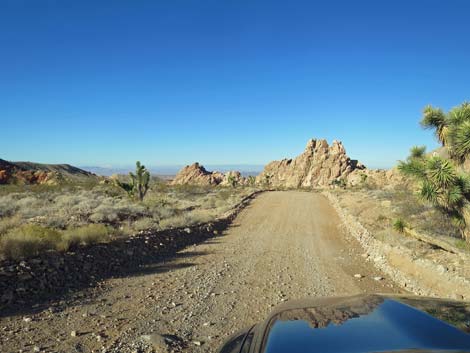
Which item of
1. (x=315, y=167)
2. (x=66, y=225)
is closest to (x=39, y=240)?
(x=66, y=225)

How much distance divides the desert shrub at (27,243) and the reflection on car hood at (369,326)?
7.77 m

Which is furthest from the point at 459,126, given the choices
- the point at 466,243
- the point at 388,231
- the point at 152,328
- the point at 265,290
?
the point at 152,328

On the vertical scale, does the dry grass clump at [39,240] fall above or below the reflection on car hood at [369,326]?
below

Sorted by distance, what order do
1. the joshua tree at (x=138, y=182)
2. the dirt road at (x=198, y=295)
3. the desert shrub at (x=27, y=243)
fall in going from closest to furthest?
the dirt road at (x=198, y=295), the desert shrub at (x=27, y=243), the joshua tree at (x=138, y=182)

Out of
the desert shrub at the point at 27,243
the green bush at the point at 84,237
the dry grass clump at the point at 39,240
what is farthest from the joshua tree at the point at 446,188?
the desert shrub at the point at 27,243

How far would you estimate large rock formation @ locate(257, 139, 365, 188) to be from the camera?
123875 millimetres

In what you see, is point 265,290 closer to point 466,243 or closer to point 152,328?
point 152,328

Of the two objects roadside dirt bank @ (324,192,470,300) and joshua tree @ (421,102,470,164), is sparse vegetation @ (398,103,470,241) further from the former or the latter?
roadside dirt bank @ (324,192,470,300)

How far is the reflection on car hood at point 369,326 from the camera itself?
252 centimetres

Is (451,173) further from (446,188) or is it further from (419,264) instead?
(419,264)

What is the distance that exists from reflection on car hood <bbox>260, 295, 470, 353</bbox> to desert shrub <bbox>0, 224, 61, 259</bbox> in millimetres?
7767

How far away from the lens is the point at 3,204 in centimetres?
2141

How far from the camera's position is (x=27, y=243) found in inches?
368

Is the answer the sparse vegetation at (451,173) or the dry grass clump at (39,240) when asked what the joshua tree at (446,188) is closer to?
the sparse vegetation at (451,173)
